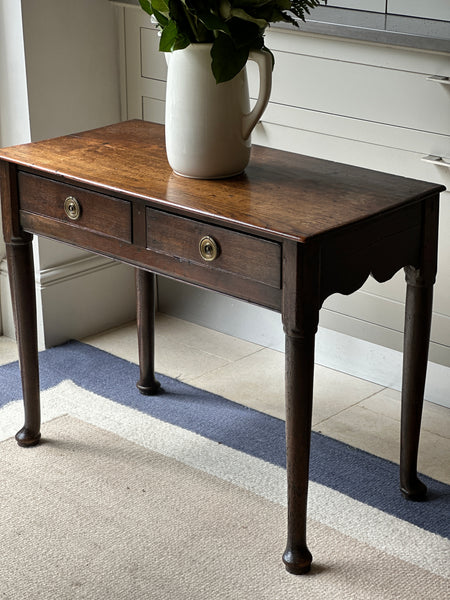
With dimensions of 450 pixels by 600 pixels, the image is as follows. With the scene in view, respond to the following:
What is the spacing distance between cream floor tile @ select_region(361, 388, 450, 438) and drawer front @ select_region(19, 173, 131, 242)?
3.34ft

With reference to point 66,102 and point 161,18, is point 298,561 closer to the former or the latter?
point 161,18

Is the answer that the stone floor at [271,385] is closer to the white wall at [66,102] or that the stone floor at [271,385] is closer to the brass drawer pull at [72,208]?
the white wall at [66,102]

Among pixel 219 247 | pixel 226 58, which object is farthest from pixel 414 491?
pixel 226 58

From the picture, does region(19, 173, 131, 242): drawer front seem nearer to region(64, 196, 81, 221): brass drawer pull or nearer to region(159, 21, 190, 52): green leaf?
region(64, 196, 81, 221): brass drawer pull

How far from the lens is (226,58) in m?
1.86

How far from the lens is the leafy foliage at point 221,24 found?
5.89 ft

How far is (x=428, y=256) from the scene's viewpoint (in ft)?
6.59

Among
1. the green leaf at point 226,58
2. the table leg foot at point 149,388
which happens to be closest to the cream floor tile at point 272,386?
the table leg foot at point 149,388

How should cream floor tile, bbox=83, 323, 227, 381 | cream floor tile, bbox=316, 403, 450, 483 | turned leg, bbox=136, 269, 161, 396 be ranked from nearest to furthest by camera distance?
cream floor tile, bbox=316, 403, 450, 483
turned leg, bbox=136, 269, 161, 396
cream floor tile, bbox=83, 323, 227, 381

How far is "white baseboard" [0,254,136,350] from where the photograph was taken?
3.02 metres

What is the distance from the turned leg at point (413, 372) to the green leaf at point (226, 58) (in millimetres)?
566

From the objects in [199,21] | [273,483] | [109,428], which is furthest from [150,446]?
[199,21]

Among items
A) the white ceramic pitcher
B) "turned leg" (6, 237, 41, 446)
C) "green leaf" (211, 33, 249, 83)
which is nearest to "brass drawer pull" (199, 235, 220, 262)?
the white ceramic pitcher

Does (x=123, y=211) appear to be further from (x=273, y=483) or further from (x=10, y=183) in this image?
(x=273, y=483)
